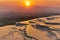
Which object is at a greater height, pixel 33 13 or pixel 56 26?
pixel 33 13

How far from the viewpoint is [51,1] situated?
0.86 m

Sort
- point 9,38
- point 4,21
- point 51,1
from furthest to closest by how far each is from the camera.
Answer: point 51,1
point 4,21
point 9,38

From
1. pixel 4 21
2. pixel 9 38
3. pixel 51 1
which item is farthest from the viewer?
pixel 51 1

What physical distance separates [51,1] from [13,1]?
27 centimetres

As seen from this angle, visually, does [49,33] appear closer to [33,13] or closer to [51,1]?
[33,13]

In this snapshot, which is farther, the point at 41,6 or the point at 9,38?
the point at 41,6

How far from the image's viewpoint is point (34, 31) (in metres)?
0.62

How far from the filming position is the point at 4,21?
29.1 inches

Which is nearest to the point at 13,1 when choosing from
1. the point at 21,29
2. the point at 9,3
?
the point at 9,3

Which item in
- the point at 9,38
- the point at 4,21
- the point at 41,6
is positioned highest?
the point at 41,6

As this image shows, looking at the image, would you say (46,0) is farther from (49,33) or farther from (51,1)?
(49,33)

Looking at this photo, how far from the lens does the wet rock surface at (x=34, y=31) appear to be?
1.92ft

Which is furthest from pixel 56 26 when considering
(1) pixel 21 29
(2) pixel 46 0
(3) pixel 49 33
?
(2) pixel 46 0

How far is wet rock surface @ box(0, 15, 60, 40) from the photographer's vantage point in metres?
0.58
